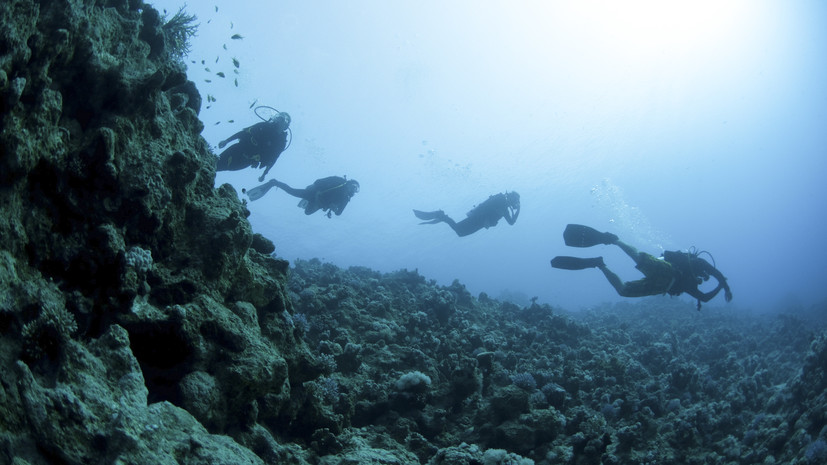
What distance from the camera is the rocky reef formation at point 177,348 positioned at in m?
2.72

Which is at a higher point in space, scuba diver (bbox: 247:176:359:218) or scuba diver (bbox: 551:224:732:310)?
scuba diver (bbox: 247:176:359:218)

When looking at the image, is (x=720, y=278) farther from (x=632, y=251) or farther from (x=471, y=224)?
(x=471, y=224)

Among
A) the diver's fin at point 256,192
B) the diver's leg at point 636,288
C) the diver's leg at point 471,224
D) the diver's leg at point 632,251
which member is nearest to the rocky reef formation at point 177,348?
the diver's leg at point 636,288

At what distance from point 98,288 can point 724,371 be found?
14387mm

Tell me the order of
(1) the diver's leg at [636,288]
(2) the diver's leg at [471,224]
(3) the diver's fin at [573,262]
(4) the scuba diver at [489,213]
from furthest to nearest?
(2) the diver's leg at [471,224], (4) the scuba diver at [489,213], (3) the diver's fin at [573,262], (1) the diver's leg at [636,288]

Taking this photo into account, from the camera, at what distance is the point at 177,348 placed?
3670 mm

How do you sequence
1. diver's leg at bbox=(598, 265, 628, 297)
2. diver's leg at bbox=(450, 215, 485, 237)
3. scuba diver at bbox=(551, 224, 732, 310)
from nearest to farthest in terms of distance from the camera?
scuba diver at bbox=(551, 224, 732, 310), diver's leg at bbox=(598, 265, 628, 297), diver's leg at bbox=(450, 215, 485, 237)

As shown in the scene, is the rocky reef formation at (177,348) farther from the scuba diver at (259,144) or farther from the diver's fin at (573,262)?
the diver's fin at (573,262)

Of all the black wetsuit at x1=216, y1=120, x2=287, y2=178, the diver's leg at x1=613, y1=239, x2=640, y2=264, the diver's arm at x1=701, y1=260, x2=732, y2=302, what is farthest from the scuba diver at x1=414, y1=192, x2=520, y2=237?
the black wetsuit at x1=216, y1=120, x2=287, y2=178

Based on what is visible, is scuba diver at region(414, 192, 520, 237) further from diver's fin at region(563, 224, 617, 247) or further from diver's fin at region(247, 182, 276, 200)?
diver's fin at region(247, 182, 276, 200)

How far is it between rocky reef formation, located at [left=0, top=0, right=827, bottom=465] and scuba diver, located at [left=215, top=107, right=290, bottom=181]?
262 cm

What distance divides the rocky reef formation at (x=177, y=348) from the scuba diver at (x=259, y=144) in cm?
262

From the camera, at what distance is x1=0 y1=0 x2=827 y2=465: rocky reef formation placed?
272 cm

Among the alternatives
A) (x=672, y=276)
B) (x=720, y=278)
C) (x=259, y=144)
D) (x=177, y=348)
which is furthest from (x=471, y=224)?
(x=177, y=348)
